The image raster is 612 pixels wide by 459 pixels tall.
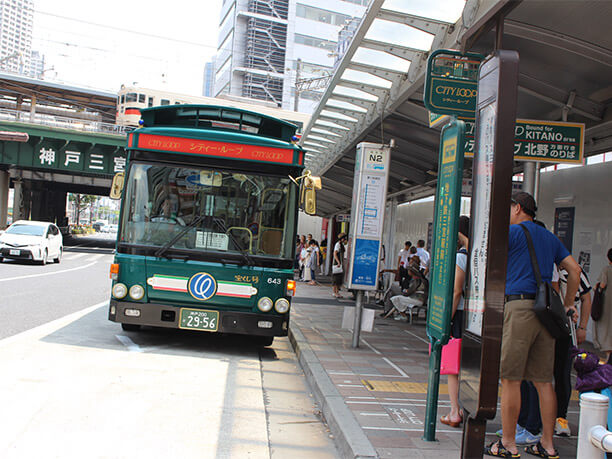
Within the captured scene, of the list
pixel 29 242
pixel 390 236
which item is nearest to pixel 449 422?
pixel 390 236

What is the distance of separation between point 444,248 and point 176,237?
4283mm

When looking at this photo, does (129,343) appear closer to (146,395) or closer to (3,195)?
(146,395)

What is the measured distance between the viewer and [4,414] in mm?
4648

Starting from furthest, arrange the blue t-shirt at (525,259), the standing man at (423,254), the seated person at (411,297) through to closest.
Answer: the standing man at (423,254), the seated person at (411,297), the blue t-shirt at (525,259)

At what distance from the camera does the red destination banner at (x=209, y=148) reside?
780cm

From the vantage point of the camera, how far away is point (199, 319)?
24.9 ft

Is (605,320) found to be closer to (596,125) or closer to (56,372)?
(596,125)

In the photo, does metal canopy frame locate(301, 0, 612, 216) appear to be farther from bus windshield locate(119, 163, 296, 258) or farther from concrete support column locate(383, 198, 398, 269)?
concrete support column locate(383, 198, 398, 269)

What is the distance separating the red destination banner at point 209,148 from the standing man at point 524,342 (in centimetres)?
427

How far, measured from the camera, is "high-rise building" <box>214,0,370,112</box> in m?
81.9

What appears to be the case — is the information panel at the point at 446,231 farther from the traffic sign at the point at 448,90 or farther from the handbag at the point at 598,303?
the handbag at the point at 598,303

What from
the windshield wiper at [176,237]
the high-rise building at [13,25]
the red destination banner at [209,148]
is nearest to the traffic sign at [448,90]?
the red destination banner at [209,148]

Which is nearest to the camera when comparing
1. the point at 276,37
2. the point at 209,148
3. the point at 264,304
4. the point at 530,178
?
the point at 530,178

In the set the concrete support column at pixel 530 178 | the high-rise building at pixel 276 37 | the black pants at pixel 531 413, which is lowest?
the black pants at pixel 531 413
